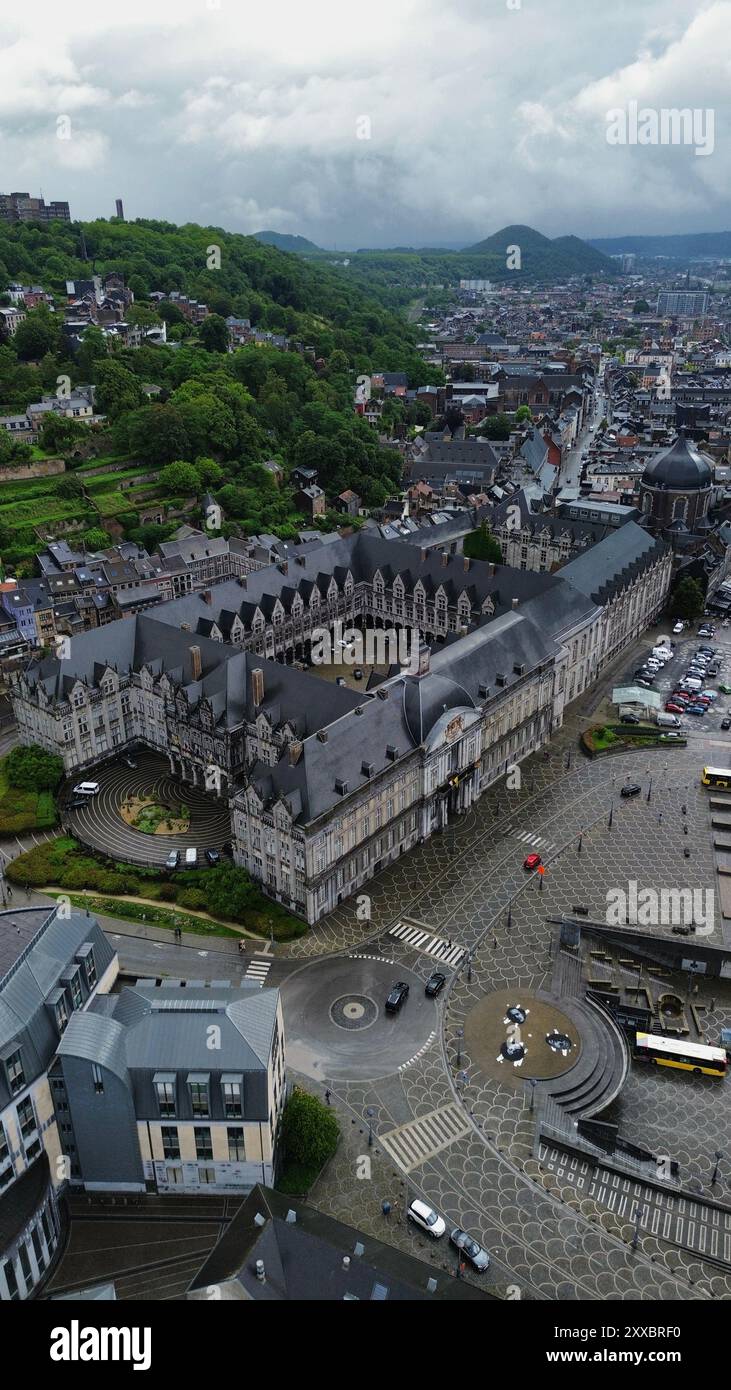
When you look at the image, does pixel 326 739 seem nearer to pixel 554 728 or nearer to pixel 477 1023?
pixel 477 1023

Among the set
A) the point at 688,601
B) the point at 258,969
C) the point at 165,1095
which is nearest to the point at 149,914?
the point at 258,969

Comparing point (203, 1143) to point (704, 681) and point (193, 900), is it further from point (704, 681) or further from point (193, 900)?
point (704, 681)

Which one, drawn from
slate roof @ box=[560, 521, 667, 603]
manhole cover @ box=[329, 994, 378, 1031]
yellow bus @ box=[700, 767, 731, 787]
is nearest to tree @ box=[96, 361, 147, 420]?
slate roof @ box=[560, 521, 667, 603]

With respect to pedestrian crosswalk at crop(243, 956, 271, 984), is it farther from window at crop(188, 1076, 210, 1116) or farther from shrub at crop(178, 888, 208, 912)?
window at crop(188, 1076, 210, 1116)

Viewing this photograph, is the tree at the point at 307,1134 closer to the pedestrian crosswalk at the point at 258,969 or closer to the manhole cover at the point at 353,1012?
the manhole cover at the point at 353,1012

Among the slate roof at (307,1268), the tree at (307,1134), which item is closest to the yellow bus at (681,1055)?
the tree at (307,1134)
